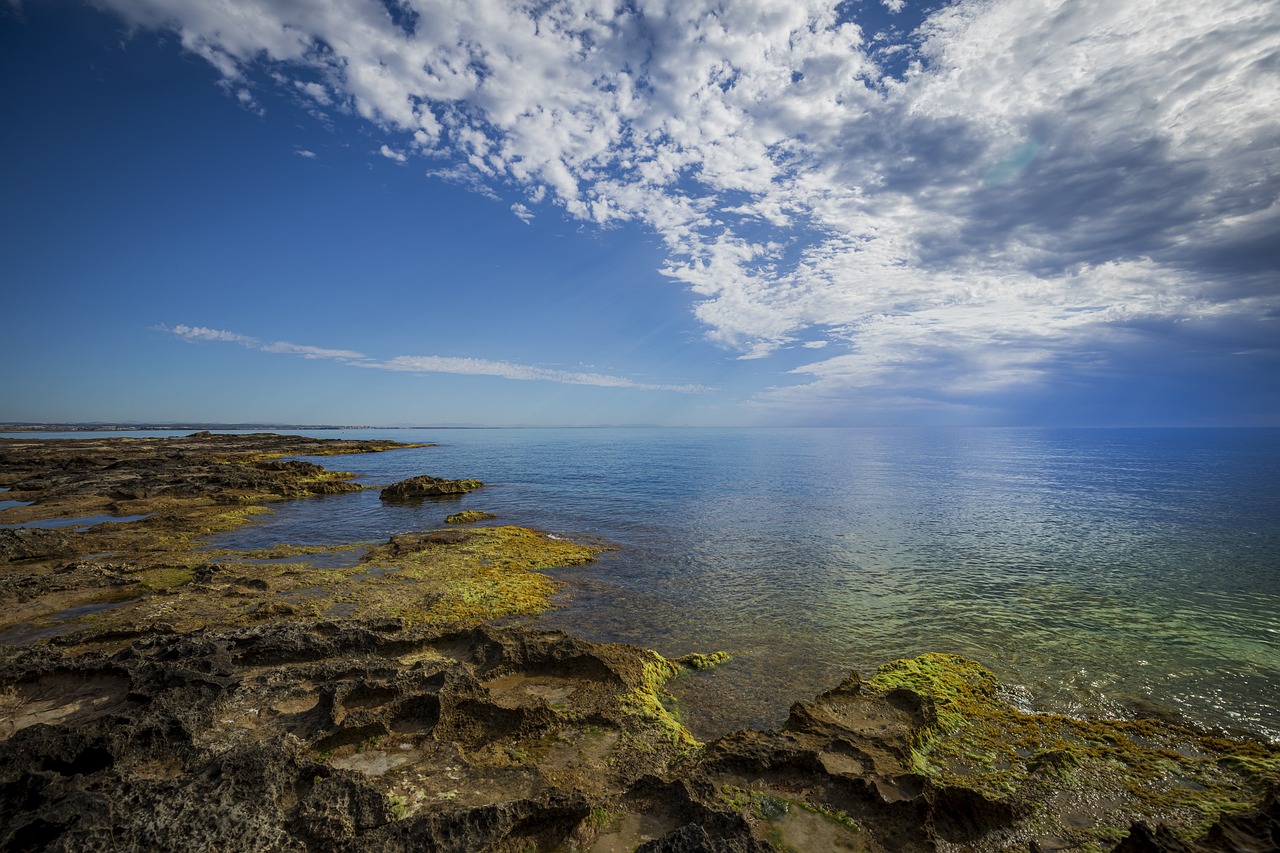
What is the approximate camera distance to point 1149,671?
1131 centimetres

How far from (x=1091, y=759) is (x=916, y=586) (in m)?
9.74

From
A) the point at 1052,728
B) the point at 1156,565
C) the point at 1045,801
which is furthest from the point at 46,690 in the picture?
the point at 1156,565

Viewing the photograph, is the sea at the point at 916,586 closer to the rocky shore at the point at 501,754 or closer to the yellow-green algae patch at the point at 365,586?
the rocky shore at the point at 501,754

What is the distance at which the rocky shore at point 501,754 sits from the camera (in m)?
5.56

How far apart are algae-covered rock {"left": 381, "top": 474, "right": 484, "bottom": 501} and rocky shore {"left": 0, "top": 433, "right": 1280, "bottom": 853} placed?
22329 mm

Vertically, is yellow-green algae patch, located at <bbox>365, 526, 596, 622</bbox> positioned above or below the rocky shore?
below

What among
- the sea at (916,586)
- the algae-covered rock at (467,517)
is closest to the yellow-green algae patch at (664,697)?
the sea at (916,586)

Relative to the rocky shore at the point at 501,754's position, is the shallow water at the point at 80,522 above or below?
below

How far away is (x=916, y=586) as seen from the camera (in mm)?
17328

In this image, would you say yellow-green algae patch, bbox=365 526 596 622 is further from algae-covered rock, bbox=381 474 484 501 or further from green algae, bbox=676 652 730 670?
algae-covered rock, bbox=381 474 484 501

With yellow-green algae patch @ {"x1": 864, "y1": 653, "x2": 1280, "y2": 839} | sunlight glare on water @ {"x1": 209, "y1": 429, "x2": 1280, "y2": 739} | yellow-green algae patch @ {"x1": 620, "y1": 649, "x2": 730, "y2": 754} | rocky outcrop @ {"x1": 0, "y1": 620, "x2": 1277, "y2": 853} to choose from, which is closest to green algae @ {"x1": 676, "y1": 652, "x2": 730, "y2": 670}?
yellow-green algae patch @ {"x1": 620, "y1": 649, "x2": 730, "y2": 754}

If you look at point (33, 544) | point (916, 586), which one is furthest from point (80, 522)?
point (916, 586)

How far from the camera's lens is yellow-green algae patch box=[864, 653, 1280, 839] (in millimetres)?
7079

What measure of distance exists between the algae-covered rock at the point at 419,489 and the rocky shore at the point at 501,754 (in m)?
22.3
